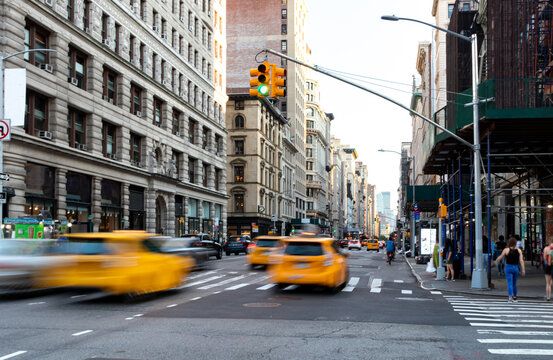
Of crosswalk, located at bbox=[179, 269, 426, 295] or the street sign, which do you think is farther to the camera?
the street sign

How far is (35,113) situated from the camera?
34156mm

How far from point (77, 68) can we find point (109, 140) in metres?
6.31

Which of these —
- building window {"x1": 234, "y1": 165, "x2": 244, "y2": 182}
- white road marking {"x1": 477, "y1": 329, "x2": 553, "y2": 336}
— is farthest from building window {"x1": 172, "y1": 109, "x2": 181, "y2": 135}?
white road marking {"x1": 477, "y1": 329, "x2": 553, "y2": 336}

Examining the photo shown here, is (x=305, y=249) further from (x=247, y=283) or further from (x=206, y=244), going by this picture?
(x=206, y=244)

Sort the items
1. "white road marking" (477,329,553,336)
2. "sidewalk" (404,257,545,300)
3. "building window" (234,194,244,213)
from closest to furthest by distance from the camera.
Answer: "white road marking" (477,329,553,336) → "sidewalk" (404,257,545,300) → "building window" (234,194,244,213)

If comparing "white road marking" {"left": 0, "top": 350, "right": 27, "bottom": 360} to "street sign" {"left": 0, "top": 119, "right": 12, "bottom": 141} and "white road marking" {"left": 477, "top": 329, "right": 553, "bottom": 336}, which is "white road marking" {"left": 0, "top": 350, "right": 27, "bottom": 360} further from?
"street sign" {"left": 0, "top": 119, "right": 12, "bottom": 141}

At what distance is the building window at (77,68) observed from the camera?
37.7 meters

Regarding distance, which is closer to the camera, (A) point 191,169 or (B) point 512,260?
(B) point 512,260

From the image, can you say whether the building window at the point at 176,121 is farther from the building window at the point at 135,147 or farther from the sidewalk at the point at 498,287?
the sidewalk at the point at 498,287

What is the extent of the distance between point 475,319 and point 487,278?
854cm

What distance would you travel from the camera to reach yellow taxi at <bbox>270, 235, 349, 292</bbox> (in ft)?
58.6

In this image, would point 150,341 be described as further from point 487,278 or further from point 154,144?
point 154,144

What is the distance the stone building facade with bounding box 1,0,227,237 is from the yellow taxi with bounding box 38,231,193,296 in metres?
17.2

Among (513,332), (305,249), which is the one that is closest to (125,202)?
(305,249)
